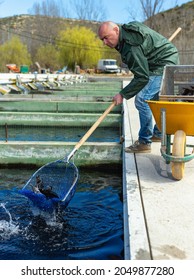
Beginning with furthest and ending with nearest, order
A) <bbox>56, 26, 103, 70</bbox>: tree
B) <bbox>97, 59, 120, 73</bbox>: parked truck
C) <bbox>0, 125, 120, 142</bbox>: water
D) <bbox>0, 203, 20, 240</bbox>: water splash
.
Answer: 1. <bbox>56, 26, 103, 70</bbox>: tree
2. <bbox>97, 59, 120, 73</bbox>: parked truck
3. <bbox>0, 125, 120, 142</bbox>: water
4. <bbox>0, 203, 20, 240</bbox>: water splash

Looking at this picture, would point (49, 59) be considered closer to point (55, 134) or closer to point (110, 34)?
point (55, 134)

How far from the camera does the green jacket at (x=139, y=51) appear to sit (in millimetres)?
4285

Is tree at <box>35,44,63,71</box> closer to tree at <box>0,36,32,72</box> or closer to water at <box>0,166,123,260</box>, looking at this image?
tree at <box>0,36,32,72</box>

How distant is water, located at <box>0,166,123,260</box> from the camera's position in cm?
350

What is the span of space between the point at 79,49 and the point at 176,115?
4978 centimetres

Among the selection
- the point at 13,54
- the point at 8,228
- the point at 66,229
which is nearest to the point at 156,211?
the point at 66,229

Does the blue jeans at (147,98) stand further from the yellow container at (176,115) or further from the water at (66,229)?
the water at (66,229)

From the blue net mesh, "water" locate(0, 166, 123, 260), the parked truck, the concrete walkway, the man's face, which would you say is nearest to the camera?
the concrete walkway

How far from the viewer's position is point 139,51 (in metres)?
4.30

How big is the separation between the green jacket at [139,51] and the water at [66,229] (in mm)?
1358

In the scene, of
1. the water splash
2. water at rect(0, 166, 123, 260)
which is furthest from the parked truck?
the water splash

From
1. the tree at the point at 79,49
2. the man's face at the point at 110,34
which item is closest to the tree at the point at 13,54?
the tree at the point at 79,49

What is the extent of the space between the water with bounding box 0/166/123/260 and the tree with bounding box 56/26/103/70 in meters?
48.5
